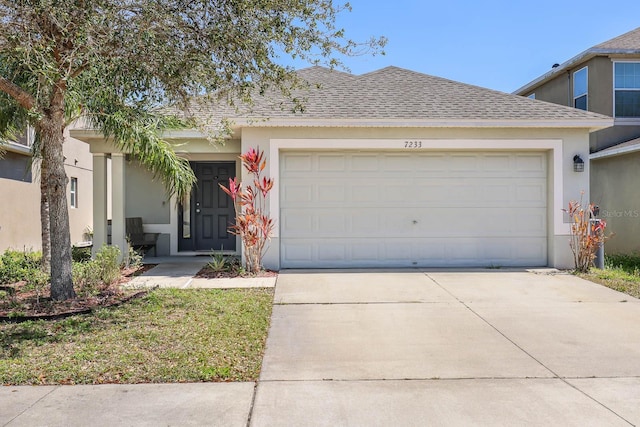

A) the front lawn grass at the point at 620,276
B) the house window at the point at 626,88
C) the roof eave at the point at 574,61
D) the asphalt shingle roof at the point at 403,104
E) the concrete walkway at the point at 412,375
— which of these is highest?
the roof eave at the point at 574,61

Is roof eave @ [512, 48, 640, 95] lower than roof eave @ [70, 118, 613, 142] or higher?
higher

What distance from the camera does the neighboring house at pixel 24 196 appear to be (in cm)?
1386

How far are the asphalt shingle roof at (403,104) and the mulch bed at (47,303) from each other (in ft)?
12.9

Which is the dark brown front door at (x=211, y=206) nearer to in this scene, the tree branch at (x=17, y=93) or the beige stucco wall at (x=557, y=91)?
the tree branch at (x=17, y=93)

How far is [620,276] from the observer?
31.2 ft

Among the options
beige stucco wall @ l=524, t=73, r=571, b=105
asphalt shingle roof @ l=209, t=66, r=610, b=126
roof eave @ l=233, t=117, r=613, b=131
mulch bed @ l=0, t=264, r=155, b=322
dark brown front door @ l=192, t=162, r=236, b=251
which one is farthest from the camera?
beige stucco wall @ l=524, t=73, r=571, b=105

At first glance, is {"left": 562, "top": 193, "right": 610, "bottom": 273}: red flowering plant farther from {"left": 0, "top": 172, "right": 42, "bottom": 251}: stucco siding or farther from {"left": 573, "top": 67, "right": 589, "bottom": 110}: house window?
{"left": 0, "top": 172, "right": 42, "bottom": 251}: stucco siding

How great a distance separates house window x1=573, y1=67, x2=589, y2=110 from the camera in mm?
14704

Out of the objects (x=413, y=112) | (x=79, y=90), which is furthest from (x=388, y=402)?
(x=413, y=112)

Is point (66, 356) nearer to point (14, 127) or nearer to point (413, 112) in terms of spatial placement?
point (14, 127)

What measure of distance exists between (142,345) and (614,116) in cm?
1461


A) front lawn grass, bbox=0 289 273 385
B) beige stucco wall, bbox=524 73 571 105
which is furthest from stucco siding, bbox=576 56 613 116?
front lawn grass, bbox=0 289 273 385

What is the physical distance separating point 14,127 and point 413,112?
803 centimetres

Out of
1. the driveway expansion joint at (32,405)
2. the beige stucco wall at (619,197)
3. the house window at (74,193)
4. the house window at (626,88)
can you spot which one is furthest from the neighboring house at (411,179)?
the house window at (74,193)
